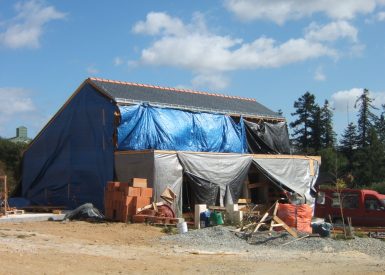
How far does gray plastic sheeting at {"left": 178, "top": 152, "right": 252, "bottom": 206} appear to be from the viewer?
82.6 feet

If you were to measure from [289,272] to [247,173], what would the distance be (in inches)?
594

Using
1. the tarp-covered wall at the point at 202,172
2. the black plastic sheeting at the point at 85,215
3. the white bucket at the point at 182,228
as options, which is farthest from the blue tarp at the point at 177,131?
the white bucket at the point at 182,228

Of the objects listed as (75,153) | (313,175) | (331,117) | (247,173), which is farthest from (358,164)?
(75,153)

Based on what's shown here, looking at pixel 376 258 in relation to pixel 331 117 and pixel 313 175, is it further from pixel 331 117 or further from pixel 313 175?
pixel 331 117

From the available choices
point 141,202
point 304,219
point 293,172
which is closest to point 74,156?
point 141,202

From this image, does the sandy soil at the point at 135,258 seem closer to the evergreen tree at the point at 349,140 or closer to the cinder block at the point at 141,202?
the cinder block at the point at 141,202

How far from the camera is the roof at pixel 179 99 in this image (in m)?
27.9

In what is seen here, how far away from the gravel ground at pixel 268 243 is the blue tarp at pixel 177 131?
9.01 m

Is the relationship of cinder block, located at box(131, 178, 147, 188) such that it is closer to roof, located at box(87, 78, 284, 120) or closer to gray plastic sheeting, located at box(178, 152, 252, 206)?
gray plastic sheeting, located at box(178, 152, 252, 206)

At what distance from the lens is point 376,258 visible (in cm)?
1582

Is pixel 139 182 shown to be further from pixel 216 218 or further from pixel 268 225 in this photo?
pixel 268 225

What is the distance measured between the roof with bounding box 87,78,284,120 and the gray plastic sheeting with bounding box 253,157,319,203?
3953mm

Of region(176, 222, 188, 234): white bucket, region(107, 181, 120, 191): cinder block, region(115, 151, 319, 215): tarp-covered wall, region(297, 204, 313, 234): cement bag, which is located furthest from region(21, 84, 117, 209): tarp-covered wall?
region(297, 204, 313, 234): cement bag

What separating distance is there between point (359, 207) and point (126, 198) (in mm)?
9409
